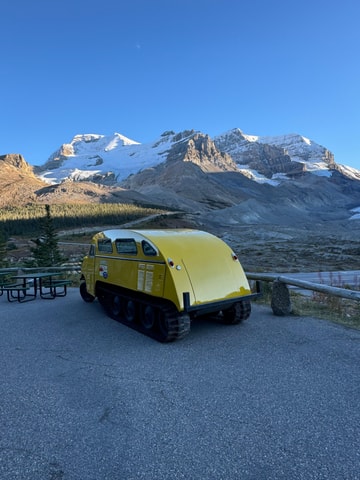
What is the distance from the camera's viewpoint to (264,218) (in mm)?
126938

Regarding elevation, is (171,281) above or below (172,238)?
below

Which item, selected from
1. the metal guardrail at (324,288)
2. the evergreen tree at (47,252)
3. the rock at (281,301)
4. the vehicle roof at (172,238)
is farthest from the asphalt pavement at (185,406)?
the evergreen tree at (47,252)

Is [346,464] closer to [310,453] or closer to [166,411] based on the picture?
[310,453]

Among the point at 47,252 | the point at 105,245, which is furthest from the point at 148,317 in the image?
the point at 47,252

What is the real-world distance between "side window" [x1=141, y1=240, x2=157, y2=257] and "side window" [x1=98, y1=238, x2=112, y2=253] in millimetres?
1693

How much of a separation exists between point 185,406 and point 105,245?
17.7ft

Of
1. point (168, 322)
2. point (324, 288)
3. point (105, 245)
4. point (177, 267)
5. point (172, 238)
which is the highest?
point (172, 238)

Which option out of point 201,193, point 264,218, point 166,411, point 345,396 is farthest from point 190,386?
point 201,193

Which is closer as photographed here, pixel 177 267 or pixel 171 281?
pixel 171 281

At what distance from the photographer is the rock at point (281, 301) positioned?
8055 mm

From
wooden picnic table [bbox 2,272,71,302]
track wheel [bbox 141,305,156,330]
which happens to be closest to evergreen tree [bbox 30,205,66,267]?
wooden picnic table [bbox 2,272,71,302]

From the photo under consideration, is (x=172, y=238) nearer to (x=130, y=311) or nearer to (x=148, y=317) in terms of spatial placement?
(x=148, y=317)

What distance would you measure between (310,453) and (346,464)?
0.29 m

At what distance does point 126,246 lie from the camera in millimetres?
7645
